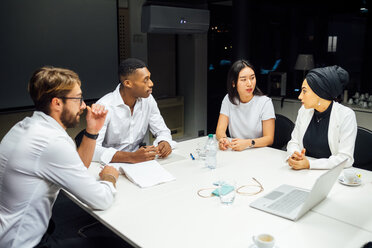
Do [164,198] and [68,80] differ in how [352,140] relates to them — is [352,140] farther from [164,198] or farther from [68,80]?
[68,80]

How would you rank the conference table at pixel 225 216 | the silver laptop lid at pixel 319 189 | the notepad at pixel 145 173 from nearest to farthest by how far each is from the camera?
the conference table at pixel 225 216 < the silver laptop lid at pixel 319 189 < the notepad at pixel 145 173

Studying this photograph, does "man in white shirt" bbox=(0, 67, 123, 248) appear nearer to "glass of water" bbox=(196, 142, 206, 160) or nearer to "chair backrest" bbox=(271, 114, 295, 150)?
"glass of water" bbox=(196, 142, 206, 160)

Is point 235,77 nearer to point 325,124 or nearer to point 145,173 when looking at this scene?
point 325,124

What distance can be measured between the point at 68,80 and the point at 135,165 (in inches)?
30.1

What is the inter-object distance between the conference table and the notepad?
0.04 metres

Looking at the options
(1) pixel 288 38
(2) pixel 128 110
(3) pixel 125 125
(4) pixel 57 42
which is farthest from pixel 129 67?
(1) pixel 288 38

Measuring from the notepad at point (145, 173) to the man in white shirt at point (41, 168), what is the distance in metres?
0.32

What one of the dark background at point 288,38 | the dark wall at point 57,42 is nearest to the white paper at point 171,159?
the dark wall at point 57,42

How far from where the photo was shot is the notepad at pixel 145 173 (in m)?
1.90

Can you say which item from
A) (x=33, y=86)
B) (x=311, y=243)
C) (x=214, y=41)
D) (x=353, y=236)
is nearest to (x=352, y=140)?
(x=353, y=236)

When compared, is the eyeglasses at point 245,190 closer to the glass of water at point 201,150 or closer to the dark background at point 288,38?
the glass of water at point 201,150

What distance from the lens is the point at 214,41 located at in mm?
6031

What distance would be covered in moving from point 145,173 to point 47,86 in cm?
78

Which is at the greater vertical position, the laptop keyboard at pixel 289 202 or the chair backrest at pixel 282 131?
the chair backrest at pixel 282 131
